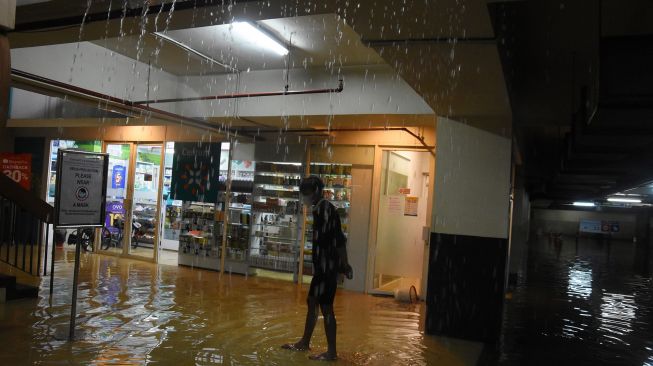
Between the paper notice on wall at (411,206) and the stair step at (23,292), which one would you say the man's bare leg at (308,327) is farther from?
the paper notice on wall at (411,206)

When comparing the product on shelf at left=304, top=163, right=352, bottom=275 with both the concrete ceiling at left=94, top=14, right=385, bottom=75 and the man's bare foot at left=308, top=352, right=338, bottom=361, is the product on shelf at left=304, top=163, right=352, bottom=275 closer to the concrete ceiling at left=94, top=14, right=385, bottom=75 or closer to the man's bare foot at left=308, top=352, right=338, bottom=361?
the concrete ceiling at left=94, top=14, right=385, bottom=75

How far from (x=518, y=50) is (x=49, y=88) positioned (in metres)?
6.57

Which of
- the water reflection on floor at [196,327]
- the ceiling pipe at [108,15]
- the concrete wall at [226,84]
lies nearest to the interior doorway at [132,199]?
the concrete wall at [226,84]

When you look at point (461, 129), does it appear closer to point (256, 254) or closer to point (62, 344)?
point (62, 344)

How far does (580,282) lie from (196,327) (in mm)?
10850

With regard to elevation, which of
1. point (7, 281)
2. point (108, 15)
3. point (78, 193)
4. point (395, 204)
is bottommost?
point (7, 281)

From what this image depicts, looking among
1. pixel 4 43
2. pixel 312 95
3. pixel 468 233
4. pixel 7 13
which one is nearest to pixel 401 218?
pixel 312 95

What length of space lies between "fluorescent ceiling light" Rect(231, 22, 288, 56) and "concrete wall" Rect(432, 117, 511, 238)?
2740mm

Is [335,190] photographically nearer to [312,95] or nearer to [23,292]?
[312,95]

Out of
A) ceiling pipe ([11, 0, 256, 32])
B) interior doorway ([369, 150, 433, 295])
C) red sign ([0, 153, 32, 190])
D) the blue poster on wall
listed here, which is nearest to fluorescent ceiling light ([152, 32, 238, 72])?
ceiling pipe ([11, 0, 256, 32])

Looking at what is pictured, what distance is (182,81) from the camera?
10180 millimetres

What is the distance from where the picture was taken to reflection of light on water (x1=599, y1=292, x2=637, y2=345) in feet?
24.5

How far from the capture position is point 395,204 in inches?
394

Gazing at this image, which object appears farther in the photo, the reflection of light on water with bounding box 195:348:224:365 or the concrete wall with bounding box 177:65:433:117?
the concrete wall with bounding box 177:65:433:117
